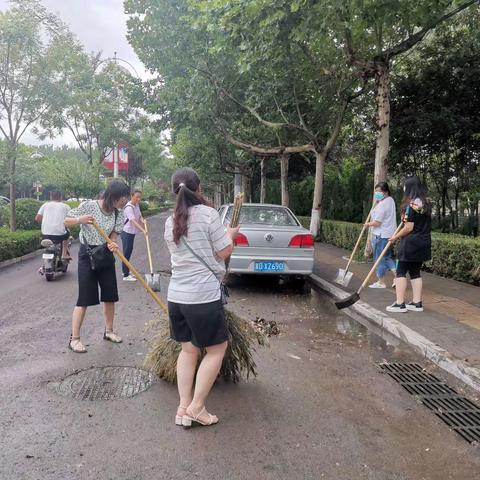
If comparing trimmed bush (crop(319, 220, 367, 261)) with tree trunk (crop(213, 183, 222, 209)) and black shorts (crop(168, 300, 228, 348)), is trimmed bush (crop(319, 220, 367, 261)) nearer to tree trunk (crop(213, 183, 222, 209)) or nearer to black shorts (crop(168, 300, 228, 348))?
black shorts (crop(168, 300, 228, 348))

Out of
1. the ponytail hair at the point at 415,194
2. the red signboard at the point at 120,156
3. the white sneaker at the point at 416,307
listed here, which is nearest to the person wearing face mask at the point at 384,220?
the white sneaker at the point at 416,307

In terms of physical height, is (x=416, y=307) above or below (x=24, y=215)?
below

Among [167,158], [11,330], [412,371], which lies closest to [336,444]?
[412,371]

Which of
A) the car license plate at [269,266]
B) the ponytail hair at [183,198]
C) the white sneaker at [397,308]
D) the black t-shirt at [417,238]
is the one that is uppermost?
the ponytail hair at [183,198]

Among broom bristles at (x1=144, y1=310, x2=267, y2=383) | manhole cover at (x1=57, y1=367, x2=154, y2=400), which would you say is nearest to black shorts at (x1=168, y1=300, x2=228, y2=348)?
broom bristles at (x1=144, y1=310, x2=267, y2=383)

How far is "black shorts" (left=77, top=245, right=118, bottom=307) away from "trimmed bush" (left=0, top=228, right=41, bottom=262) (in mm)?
7064

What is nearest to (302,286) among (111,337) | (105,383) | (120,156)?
(111,337)

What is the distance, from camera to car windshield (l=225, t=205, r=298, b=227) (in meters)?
8.88

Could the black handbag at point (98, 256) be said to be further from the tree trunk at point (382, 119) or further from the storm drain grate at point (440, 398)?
the tree trunk at point (382, 119)

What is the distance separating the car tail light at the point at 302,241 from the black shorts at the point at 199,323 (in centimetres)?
497

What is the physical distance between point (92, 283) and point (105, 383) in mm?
1351

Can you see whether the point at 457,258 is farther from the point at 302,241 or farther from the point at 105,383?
the point at 105,383

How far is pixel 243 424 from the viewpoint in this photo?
3412 mm

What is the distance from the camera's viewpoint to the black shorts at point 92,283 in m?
5.09
